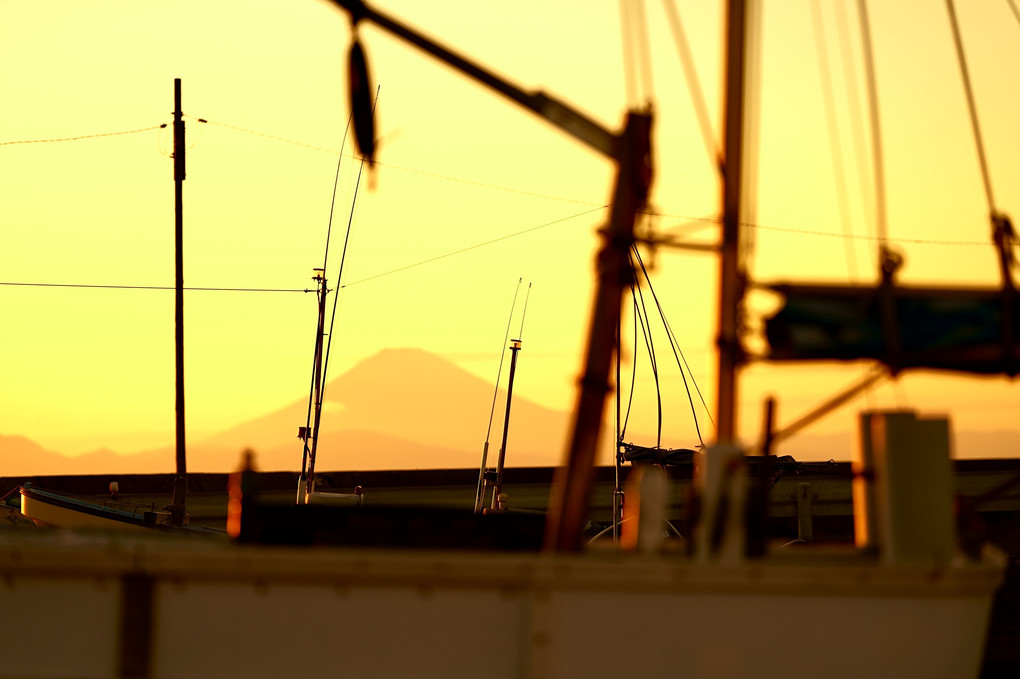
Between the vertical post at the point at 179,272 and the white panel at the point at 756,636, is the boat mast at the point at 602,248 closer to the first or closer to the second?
the white panel at the point at 756,636

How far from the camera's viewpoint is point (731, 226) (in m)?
7.50

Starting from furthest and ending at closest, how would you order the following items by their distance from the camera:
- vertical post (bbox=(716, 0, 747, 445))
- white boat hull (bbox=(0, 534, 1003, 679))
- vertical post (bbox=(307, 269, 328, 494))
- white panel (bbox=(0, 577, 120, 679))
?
vertical post (bbox=(307, 269, 328, 494)) → vertical post (bbox=(716, 0, 747, 445)) → white panel (bbox=(0, 577, 120, 679)) → white boat hull (bbox=(0, 534, 1003, 679))

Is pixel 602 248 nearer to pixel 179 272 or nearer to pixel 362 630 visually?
pixel 362 630

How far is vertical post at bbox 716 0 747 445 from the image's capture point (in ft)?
24.1

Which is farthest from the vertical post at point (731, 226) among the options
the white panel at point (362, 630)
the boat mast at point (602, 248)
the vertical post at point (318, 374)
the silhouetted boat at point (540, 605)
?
the vertical post at point (318, 374)

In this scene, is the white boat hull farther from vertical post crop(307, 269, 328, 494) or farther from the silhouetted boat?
vertical post crop(307, 269, 328, 494)

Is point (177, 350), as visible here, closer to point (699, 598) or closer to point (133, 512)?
point (133, 512)

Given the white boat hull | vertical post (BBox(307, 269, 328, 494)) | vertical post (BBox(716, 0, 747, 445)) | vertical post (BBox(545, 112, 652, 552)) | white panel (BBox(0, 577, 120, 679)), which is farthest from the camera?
vertical post (BBox(307, 269, 328, 494))

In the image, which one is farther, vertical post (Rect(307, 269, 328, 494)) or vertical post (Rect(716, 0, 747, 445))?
vertical post (Rect(307, 269, 328, 494))

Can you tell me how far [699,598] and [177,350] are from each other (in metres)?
24.3

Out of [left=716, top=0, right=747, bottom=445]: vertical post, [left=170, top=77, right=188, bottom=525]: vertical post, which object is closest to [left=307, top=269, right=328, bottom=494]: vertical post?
[left=170, top=77, right=188, bottom=525]: vertical post

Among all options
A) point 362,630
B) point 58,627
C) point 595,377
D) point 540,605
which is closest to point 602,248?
point 595,377

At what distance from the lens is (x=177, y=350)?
28.5 m

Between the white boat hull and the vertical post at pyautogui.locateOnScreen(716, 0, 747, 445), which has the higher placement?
the vertical post at pyautogui.locateOnScreen(716, 0, 747, 445)
